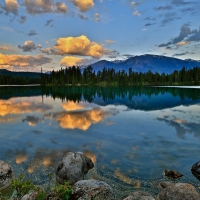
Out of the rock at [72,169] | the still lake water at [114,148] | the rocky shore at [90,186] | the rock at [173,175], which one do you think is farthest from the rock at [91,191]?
the rock at [173,175]

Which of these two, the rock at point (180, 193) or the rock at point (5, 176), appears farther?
the rock at point (5, 176)

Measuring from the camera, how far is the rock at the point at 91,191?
8.55 metres

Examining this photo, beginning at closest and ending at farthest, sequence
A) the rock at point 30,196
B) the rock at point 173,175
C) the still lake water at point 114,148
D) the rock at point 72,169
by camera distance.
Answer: the rock at point 30,196 → the rock at point 72,169 → the rock at point 173,175 → the still lake water at point 114,148

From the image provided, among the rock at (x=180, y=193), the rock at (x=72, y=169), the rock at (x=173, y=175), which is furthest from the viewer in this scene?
the rock at (x=173, y=175)

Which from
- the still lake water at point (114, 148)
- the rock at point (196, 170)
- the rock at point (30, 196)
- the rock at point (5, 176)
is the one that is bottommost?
the still lake water at point (114, 148)

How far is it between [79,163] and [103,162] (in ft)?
8.52

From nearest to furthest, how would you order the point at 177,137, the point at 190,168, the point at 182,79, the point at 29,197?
1. the point at 29,197
2. the point at 190,168
3. the point at 177,137
4. the point at 182,79

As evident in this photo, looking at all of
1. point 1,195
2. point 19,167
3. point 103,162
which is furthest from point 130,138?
point 1,195

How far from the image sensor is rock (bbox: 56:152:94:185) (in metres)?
11.4

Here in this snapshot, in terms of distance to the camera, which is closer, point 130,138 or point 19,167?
point 19,167

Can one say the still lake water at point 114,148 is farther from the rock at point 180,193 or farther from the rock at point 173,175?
the rock at point 180,193

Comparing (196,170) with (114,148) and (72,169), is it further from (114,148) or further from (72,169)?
(72,169)

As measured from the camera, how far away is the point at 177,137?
794 inches

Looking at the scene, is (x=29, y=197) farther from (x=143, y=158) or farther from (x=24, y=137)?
(x=24, y=137)
